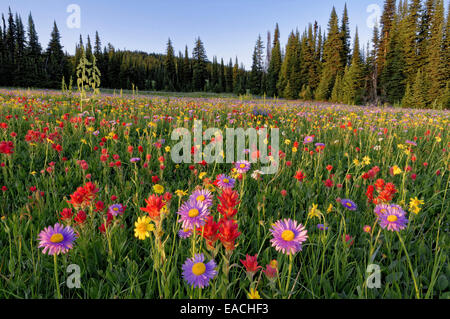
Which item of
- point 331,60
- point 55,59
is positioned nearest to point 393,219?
point 331,60

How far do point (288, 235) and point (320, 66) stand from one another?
180 ft

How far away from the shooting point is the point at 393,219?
108 cm

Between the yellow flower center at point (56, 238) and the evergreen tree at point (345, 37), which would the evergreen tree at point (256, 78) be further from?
the yellow flower center at point (56, 238)

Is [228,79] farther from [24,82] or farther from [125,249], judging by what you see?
[125,249]

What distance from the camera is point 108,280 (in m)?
1.32

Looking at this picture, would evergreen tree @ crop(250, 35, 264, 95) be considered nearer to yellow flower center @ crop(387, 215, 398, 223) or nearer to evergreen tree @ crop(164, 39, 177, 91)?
evergreen tree @ crop(164, 39, 177, 91)

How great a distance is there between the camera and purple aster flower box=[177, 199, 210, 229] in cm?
100

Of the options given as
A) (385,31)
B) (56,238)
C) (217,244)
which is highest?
(385,31)

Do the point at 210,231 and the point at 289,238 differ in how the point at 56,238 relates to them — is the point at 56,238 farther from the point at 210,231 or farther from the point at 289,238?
the point at 289,238

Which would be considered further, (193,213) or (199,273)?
(193,213)

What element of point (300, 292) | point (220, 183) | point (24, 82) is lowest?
point (300, 292)

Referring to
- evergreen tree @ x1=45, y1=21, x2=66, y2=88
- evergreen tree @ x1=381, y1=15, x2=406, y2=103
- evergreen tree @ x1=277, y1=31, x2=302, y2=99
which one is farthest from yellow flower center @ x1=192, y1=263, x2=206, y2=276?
evergreen tree @ x1=45, y1=21, x2=66, y2=88
